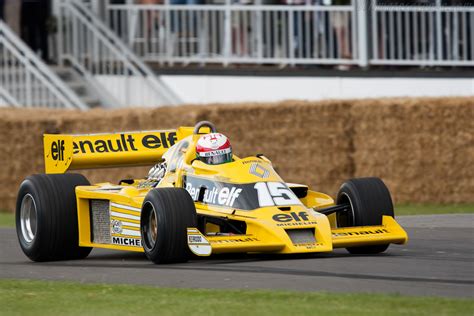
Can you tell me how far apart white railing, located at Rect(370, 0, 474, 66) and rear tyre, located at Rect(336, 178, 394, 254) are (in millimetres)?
10643

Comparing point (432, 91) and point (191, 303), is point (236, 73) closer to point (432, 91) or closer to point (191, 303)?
point (432, 91)

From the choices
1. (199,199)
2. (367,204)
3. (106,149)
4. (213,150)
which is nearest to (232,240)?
(199,199)

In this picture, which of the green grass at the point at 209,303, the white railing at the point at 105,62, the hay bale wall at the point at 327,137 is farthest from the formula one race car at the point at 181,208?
the white railing at the point at 105,62

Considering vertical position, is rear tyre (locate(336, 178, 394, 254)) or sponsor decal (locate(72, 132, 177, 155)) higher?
sponsor decal (locate(72, 132, 177, 155))

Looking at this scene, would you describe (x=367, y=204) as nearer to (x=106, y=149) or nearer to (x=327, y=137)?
(x=106, y=149)

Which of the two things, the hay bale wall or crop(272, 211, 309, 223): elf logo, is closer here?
crop(272, 211, 309, 223): elf logo

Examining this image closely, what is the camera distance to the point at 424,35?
23422mm

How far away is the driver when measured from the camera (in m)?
12.9

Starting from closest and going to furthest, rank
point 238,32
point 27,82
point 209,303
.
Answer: point 209,303 → point 27,82 → point 238,32

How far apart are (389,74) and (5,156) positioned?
24.2ft

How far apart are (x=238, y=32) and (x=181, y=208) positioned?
14.2 m

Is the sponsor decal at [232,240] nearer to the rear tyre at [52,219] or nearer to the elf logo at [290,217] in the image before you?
the elf logo at [290,217]

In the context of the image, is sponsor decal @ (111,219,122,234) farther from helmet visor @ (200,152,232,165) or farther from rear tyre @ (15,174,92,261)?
helmet visor @ (200,152,232,165)

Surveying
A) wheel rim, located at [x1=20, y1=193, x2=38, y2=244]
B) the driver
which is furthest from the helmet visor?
wheel rim, located at [x1=20, y1=193, x2=38, y2=244]
